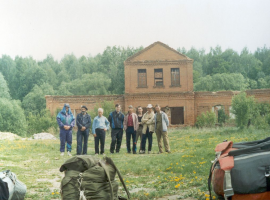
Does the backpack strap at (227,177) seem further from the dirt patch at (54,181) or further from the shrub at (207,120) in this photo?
the shrub at (207,120)

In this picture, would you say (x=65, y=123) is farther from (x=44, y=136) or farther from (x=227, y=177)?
(x=44, y=136)

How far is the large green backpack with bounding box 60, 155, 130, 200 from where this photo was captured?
152 inches

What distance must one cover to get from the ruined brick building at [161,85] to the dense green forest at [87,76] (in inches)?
82.1

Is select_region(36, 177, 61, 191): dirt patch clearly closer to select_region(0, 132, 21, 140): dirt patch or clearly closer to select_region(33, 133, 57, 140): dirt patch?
select_region(0, 132, 21, 140): dirt patch

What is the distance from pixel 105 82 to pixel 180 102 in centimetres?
1144

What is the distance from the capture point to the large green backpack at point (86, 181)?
12.7ft

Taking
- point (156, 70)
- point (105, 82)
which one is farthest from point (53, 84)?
point (156, 70)

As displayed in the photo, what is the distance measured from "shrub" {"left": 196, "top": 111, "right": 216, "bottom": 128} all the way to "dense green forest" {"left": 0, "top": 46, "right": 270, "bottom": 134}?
449 cm

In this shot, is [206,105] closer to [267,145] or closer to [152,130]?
[152,130]

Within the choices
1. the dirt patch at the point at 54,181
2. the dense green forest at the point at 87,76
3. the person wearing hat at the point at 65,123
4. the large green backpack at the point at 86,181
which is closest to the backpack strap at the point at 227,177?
the large green backpack at the point at 86,181

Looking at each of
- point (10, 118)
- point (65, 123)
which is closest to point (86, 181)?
point (65, 123)

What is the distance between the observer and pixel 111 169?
411 centimetres

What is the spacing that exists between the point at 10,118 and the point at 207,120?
15968mm

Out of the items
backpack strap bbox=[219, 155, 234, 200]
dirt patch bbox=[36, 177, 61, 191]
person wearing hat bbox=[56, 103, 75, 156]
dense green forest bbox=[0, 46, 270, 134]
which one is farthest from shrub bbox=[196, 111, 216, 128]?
backpack strap bbox=[219, 155, 234, 200]
